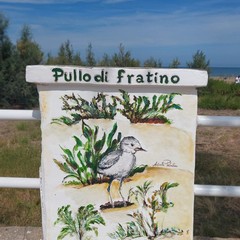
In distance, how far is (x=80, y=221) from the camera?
2.78m

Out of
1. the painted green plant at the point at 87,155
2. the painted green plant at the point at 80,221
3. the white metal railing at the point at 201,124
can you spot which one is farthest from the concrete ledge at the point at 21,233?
the painted green plant at the point at 87,155

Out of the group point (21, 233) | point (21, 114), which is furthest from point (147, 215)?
point (21, 233)

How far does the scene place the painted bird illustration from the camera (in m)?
2.63

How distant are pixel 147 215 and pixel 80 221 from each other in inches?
15.5

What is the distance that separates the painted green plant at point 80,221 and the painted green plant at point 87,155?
0.17 m

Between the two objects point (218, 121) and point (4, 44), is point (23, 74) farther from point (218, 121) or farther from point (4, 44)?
point (218, 121)

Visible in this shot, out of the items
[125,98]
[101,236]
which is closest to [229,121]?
[125,98]

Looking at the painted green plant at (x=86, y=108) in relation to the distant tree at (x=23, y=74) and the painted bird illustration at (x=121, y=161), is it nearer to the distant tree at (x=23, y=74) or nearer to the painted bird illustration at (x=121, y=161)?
the painted bird illustration at (x=121, y=161)

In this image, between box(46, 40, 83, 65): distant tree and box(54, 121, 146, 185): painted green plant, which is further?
box(46, 40, 83, 65): distant tree

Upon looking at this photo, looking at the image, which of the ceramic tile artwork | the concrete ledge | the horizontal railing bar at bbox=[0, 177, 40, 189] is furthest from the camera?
the concrete ledge

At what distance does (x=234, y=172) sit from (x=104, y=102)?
10.4 ft

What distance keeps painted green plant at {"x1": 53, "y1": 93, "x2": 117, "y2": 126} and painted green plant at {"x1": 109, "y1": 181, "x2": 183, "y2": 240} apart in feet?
1.53
